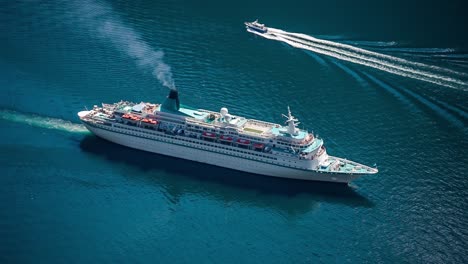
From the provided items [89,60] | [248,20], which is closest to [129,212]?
[89,60]

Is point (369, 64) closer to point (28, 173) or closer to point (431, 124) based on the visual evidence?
point (431, 124)

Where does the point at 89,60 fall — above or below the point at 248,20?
below

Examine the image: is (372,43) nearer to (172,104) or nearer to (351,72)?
(351,72)

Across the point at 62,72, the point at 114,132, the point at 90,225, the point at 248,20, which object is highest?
the point at 248,20

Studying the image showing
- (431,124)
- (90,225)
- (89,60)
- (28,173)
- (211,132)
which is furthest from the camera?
(89,60)

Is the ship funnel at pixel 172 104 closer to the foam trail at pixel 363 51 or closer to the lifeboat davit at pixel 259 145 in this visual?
the lifeboat davit at pixel 259 145


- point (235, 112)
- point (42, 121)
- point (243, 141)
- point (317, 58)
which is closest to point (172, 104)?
point (235, 112)
